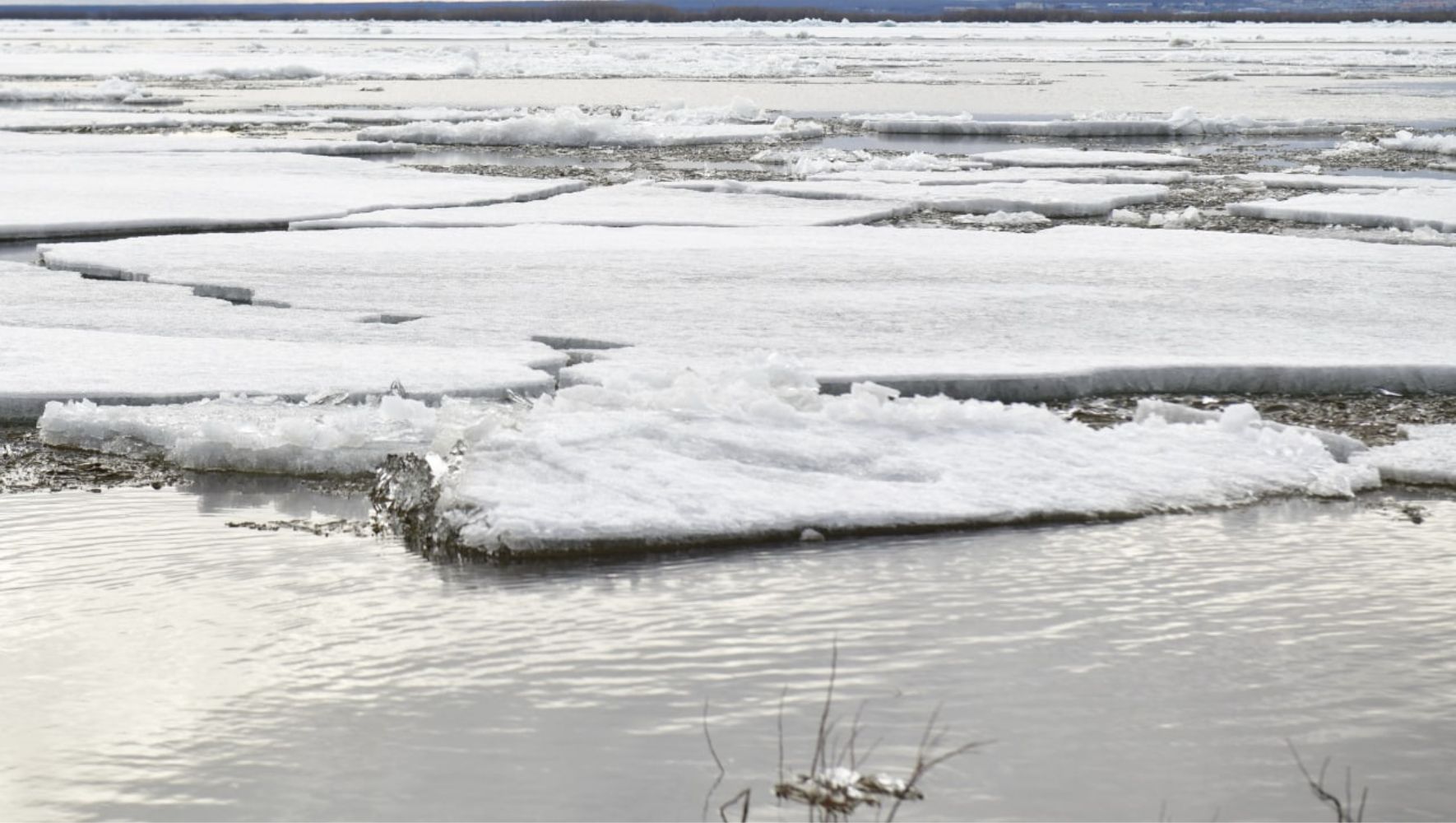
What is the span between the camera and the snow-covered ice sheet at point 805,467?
15.6ft

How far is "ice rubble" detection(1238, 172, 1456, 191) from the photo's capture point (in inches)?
528

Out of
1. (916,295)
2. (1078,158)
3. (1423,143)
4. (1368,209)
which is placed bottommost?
(916,295)

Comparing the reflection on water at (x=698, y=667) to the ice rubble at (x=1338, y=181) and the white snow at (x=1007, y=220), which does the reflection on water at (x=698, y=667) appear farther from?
the ice rubble at (x=1338, y=181)

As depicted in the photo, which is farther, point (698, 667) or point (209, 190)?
point (209, 190)

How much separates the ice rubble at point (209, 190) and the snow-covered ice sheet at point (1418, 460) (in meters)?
7.54

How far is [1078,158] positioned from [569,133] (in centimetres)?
545

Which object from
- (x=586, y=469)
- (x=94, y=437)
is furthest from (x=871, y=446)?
(x=94, y=437)

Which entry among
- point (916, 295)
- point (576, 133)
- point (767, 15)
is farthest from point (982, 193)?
point (767, 15)

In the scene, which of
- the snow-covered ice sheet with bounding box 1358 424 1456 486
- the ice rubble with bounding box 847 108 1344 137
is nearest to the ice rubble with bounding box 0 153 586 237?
the snow-covered ice sheet with bounding box 1358 424 1456 486

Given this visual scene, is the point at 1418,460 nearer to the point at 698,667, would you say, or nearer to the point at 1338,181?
the point at 698,667

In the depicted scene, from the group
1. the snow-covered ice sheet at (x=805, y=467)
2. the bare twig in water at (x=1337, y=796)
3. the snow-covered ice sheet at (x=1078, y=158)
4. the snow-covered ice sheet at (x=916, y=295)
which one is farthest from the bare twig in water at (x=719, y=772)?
the snow-covered ice sheet at (x=1078, y=158)

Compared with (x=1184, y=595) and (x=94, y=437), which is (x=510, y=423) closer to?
(x=94, y=437)

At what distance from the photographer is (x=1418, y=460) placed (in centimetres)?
548

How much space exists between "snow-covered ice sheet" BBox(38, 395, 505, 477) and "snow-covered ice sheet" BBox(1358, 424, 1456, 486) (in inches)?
111
